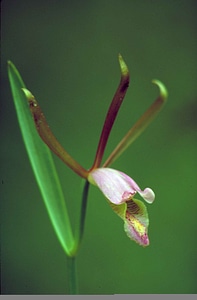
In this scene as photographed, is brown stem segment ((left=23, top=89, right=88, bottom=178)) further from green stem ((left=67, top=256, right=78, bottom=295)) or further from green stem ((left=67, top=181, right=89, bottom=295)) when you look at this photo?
green stem ((left=67, top=256, right=78, bottom=295))

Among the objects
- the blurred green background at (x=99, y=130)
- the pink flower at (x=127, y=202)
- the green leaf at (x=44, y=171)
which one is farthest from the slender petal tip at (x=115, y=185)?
the blurred green background at (x=99, y=130)

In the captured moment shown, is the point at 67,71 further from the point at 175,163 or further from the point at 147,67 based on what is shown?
the point at 175,163

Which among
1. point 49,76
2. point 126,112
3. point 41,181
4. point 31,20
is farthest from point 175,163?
point 41,181

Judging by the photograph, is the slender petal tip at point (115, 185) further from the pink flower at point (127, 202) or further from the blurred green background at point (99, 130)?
the blurred green background at point (99, 130)

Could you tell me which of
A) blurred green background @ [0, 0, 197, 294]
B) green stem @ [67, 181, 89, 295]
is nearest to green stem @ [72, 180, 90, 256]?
green stem @ [67, 181, 89, 295]

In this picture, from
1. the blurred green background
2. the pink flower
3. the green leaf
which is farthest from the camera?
the blurred green background

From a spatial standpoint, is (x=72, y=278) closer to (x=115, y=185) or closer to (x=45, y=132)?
(x=115, y=185)
